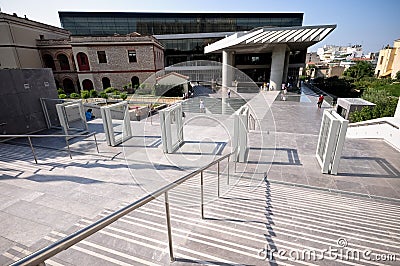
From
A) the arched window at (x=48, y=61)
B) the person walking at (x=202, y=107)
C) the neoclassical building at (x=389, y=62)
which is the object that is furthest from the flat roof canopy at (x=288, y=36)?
the neoclassical building at (x=389, y=62)

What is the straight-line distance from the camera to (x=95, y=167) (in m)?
5.83

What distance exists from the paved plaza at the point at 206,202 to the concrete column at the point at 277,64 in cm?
1755

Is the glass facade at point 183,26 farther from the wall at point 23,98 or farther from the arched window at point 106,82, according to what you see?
the wall at point 23,98

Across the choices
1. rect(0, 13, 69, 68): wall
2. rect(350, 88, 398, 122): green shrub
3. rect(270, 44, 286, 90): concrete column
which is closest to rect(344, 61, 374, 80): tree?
rect(270, 44, 286, 90): concrete column

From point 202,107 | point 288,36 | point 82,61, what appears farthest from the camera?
point 82,61

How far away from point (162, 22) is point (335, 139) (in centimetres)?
4529

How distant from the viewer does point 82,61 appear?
2383 centimetres

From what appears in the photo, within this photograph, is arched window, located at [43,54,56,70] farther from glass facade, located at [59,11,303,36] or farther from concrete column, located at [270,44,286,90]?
concrete column, located at [270,44,286,90]

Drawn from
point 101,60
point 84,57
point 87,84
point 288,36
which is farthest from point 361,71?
point 87,84

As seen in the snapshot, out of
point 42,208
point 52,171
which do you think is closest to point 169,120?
point 52,171

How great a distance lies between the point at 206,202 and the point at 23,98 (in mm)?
10457

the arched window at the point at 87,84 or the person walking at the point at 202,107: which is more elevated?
the arched window at the point at 87,84

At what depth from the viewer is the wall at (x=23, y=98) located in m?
8.41

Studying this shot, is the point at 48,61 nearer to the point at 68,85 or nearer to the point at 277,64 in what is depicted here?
the point at 68,85
